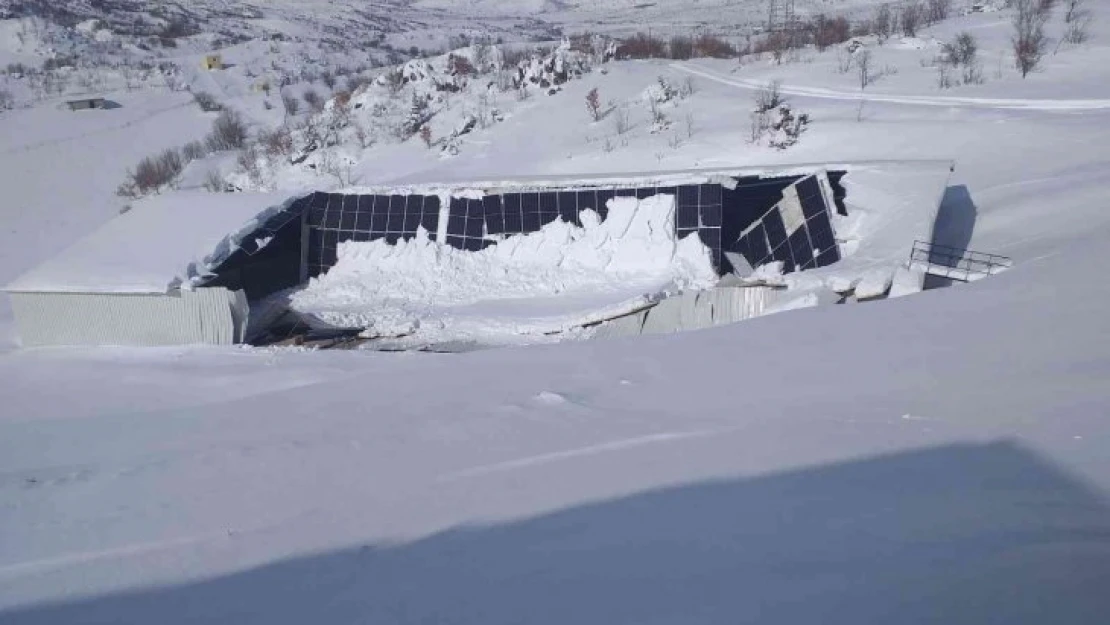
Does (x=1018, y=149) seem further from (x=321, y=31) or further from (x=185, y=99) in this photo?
(x=321, y=31)

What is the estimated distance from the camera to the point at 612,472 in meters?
5.82

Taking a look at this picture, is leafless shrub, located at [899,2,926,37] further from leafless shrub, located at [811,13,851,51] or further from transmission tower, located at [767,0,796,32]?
transmission tower, located at [767,0,796,32]

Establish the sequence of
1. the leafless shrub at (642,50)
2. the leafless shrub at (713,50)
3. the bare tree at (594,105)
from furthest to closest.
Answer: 1. the leafless shrub at (642,50)
2. the leafless shrub at (713,50)
3. the bare tree at (594,105)

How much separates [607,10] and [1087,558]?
3493 inches

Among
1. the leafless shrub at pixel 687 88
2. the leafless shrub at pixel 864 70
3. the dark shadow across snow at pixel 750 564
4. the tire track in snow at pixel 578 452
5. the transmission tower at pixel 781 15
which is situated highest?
the transmission tower at pixel 781 15

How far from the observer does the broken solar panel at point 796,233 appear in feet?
42.2

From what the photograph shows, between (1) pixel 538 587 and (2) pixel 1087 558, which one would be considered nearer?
(2) pixel 1087 558

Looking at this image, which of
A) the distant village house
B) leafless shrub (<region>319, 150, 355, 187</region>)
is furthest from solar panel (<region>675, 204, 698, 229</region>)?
the distant village house

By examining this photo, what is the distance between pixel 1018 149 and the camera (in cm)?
1728

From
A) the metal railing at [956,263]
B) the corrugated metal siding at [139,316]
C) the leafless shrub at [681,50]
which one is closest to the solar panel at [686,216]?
the metal railing at [956,263]

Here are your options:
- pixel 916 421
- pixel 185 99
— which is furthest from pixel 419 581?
pixel 185 99

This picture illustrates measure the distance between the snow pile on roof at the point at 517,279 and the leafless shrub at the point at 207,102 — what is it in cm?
3314

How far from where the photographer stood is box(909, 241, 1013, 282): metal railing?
10984mm

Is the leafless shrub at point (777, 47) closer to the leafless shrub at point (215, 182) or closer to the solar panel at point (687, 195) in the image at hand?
the solar panel at point (687, 195)
